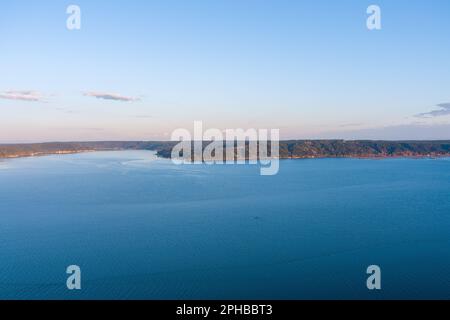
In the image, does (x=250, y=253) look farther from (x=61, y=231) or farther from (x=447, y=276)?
(x=61, y=231)

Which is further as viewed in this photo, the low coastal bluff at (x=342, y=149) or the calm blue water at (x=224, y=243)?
the low coastal bluff at (x=342, y=149)

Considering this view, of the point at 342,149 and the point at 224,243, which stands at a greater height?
the point at 342,149

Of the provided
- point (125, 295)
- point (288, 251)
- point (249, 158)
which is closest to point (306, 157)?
point (249, 158)

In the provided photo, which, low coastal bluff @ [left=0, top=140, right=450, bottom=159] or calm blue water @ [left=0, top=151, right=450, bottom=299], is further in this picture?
low coastal bluff @ [left=0, top=140, right=450, bottom=159]

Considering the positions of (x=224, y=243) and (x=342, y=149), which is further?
(x=342, y=149)

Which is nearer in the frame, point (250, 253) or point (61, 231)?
point (250, 253)

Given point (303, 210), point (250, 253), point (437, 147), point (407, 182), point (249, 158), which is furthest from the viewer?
point (437, 147)

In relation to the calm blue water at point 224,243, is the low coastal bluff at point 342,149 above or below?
above

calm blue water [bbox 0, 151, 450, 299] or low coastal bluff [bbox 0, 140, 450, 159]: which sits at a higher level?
low coastal bluff [bbox 0, 140, 450, 159]
